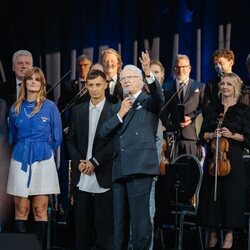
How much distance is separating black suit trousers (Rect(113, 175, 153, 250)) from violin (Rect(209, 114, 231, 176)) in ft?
2.80

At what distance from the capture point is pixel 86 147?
8.32 metres

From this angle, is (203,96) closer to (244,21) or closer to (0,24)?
(244,21)

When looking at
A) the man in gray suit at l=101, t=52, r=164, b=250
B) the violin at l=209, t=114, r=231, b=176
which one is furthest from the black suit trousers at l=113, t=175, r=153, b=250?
the violin at l=209, t=114, r=231, b=176

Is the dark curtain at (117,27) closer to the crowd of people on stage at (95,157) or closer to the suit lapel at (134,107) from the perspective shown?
the crowd of people on stage at (95,157)

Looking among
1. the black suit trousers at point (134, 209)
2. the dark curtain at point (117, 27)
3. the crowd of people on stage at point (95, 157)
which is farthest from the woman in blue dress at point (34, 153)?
the dark curtain at point (117, 27)

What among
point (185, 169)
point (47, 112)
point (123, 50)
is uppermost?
point (123, 50)

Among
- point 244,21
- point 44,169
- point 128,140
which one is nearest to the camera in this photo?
point 128,140

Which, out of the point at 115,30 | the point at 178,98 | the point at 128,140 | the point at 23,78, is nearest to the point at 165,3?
the point at 115,30

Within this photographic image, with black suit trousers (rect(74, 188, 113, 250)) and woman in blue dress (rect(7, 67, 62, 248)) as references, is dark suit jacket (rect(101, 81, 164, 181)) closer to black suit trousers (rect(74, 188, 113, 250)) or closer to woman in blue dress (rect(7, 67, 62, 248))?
black suit trousers (rect(74, 188, 113, 250))

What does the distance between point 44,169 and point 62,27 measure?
12.2 feet

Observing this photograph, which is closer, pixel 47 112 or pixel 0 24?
pixel 47 112

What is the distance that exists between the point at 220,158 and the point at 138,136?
38.2 inches

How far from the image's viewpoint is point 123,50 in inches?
458

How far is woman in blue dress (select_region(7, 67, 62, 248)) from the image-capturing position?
8.32 meters
